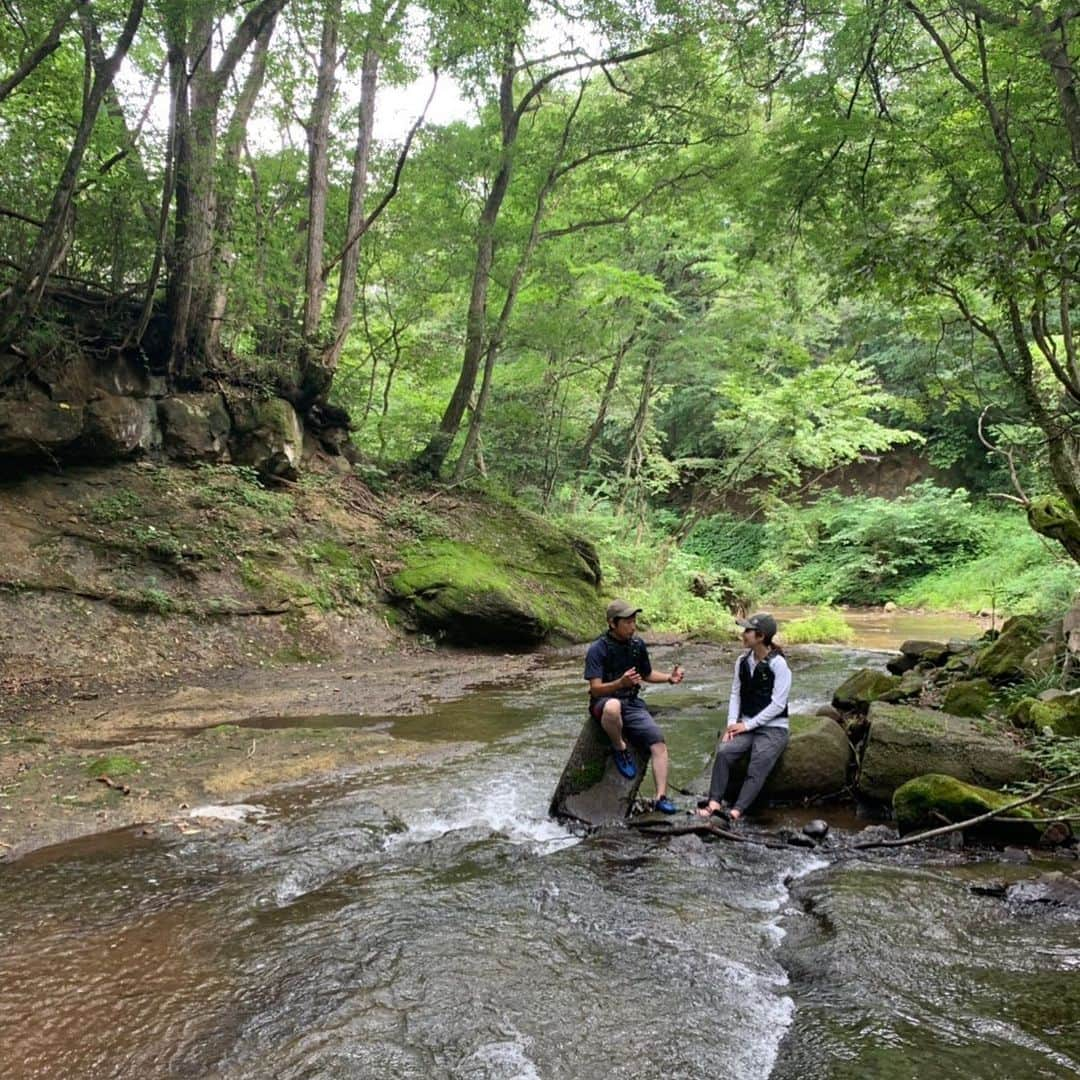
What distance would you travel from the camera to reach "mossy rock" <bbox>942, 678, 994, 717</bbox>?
24.8ft

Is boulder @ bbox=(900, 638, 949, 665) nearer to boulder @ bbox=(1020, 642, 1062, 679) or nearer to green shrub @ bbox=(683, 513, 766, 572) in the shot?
boulder @ bbox=(1020, 642, 1062, 679)

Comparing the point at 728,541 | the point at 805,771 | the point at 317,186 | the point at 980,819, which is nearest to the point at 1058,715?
the point at 805,771

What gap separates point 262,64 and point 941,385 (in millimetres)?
12472

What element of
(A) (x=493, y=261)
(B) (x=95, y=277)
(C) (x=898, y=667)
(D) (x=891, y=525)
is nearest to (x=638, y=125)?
(A) (x=493, y=261)

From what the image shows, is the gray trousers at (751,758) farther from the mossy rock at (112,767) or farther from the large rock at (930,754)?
the mossy rock at (112,767)

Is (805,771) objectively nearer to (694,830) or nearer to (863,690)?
(694,830)

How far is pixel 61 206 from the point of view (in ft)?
28.8

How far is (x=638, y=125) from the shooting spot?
16969 millimetres

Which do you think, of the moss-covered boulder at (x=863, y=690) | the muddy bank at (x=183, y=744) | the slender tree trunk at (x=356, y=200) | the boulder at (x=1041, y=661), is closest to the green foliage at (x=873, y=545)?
the slender tree trunk at (x=356, y=200)

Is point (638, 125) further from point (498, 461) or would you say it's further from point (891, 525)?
point (891, 525)

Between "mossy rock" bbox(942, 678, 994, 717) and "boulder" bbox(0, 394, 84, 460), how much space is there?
12167mm

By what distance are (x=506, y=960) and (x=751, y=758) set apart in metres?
3.10

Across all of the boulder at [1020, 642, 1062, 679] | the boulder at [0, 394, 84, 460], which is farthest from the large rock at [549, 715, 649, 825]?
the boulder at [0, 394, 84, 460]

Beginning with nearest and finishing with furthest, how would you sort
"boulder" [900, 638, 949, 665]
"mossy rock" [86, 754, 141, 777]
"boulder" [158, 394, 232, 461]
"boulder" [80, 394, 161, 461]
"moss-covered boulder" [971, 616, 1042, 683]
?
"mossy rock" [86, 754, 141, 777] < "moss-covered boulder" [971, 616, 1042, 683] < "boulder" [900, 638, 949, 665] < "boulder" [80, 394, 161, 461] < "boulder" [158, 394, 232, 461]
